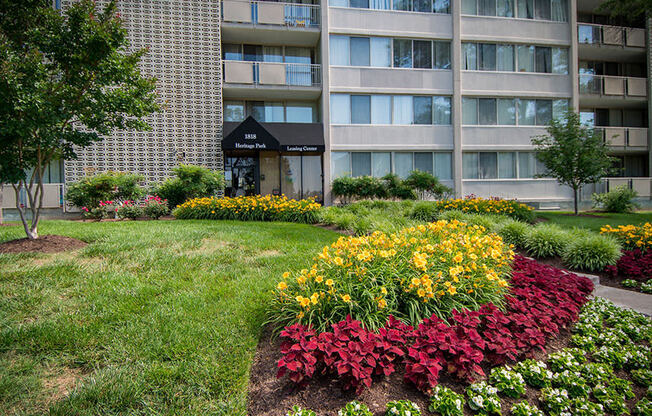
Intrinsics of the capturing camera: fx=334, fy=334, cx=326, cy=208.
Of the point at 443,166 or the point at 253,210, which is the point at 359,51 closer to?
the point at 443,166

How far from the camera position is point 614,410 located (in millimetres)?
2264

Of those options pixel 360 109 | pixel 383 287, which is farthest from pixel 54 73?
pixel 360 109

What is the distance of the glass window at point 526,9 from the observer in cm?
1923

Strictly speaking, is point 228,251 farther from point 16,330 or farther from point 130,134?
point 130,134

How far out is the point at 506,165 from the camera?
750 inches

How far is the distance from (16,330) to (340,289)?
2996mm

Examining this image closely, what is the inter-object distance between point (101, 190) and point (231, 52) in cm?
999

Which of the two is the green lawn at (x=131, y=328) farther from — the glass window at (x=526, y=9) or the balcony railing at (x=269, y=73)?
the glass window at (x=526, y=9)

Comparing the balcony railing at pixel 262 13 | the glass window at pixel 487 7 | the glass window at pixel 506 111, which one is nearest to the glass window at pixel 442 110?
the glass window at pixel 506 111

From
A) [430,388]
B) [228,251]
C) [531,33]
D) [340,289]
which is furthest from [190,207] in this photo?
[531,33]

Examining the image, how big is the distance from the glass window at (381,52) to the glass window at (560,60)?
9.94m

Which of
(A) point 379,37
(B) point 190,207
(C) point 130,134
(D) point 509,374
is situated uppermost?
(A) point 379,37

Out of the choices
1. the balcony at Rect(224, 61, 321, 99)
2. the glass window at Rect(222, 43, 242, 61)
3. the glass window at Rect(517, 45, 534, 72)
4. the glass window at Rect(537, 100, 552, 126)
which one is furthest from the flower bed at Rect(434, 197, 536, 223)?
the glass window at Rect(222, 43, 242, 61)

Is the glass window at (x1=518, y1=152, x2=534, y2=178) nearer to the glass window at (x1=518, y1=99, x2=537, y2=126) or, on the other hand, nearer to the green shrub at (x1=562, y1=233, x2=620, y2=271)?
the glass window at (x1=518, y1=99, x2=537, y2=126)
